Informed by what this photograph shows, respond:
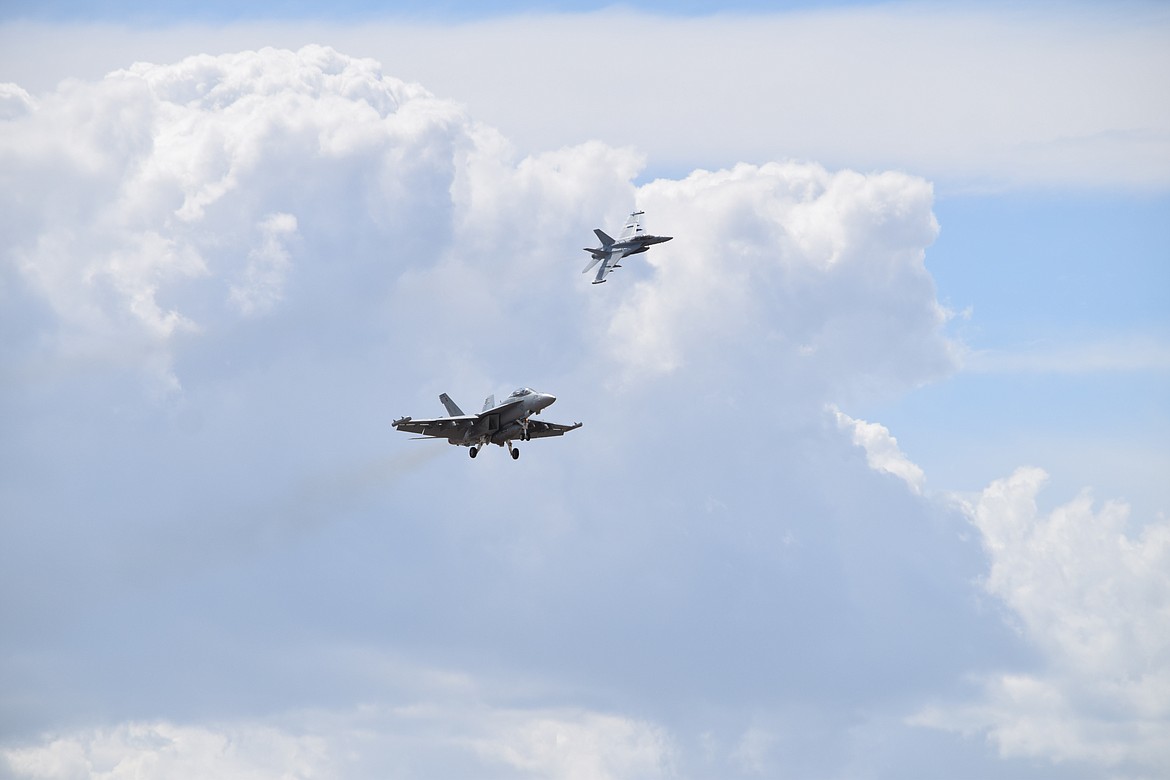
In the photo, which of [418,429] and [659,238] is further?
[659,238]

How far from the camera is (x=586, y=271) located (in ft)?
550

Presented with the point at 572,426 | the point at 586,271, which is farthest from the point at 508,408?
the point at 586,271

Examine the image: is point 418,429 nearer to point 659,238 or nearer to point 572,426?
point 572,426

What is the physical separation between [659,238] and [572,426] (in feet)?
169

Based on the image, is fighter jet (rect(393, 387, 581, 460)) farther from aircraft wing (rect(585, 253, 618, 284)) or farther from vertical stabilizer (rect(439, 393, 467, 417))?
aircraft wing (rect(585, 253, 618, 284))

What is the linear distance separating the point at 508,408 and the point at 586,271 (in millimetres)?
54834

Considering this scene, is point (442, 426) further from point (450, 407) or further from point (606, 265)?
point (606, 265)

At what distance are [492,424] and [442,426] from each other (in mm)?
4254

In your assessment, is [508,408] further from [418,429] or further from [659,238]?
[659,238]

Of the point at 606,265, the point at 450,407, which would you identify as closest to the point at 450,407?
the point at 450,407

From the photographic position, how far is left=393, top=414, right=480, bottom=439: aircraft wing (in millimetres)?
117125

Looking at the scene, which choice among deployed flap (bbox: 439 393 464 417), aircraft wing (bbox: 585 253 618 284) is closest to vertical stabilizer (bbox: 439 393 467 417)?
deployed flap (bbox: 439 393 464 417)

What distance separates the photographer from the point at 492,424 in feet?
384

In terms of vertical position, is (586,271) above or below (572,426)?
above
